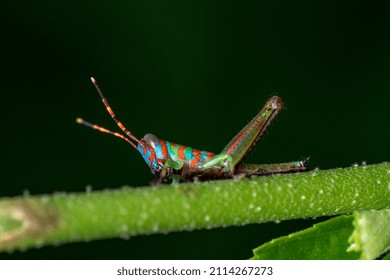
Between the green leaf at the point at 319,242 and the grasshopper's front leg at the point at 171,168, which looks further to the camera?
the grasshopper's front leg at the point at 171,168

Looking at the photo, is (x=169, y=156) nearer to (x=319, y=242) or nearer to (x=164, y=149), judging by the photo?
(x=164, y=149)

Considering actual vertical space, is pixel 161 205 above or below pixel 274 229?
below

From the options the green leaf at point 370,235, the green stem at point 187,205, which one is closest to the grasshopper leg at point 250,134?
the green stem at point 187,205

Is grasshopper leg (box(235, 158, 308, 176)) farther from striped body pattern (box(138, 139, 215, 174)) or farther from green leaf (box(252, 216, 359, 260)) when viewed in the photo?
green leaf (box(252, 216, 359, 260))

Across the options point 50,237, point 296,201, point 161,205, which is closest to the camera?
point 50,237

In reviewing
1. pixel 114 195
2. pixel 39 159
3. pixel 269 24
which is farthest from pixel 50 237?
pixel 269 24

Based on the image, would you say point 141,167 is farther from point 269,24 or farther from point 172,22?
point 269,24

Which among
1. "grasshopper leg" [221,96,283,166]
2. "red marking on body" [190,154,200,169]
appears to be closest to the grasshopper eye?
"red marking on body" [190,154,200,169]

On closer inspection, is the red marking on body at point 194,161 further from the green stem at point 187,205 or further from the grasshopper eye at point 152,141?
the green stem at point 187,205
